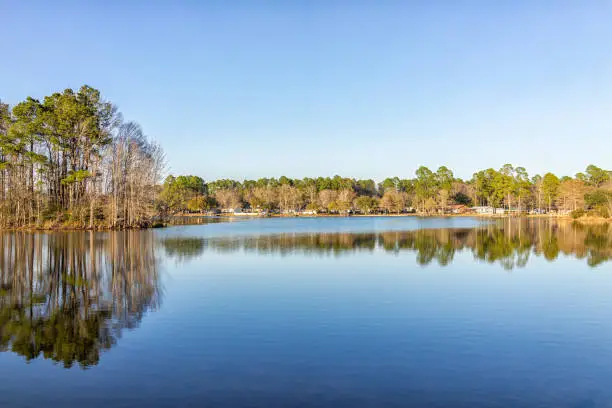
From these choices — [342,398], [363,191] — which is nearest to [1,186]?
[342,398]

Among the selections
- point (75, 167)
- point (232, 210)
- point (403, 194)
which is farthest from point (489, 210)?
point (75, 167)

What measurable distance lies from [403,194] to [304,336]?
131 meters

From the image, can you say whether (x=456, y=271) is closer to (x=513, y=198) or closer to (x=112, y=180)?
(x=112, y=180)

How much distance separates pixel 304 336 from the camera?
9758 millimetres

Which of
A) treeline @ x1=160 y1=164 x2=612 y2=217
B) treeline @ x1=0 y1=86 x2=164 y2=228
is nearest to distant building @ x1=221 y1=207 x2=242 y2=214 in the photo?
treeline @ x1=160 y1=164 x2=612 y2=217

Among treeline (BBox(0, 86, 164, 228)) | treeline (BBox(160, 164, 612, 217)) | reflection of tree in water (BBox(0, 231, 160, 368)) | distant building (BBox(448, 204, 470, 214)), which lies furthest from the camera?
distant building (BBox(448, 204, 470, 214))

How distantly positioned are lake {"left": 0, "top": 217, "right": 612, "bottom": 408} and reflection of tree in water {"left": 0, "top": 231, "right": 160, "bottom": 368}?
0.19ft

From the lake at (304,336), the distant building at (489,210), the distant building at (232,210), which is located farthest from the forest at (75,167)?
the distant building at (489,210)

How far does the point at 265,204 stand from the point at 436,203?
47.0 metres

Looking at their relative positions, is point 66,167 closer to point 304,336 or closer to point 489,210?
point 304,336

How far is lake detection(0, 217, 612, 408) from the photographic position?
22.4 feet

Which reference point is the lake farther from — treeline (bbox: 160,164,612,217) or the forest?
treeline (bbox: 160,164,612,217)

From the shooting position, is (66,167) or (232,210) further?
(232,210)

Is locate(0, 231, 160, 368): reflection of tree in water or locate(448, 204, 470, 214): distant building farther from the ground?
locate(448, 204, 470, 214): distant building
